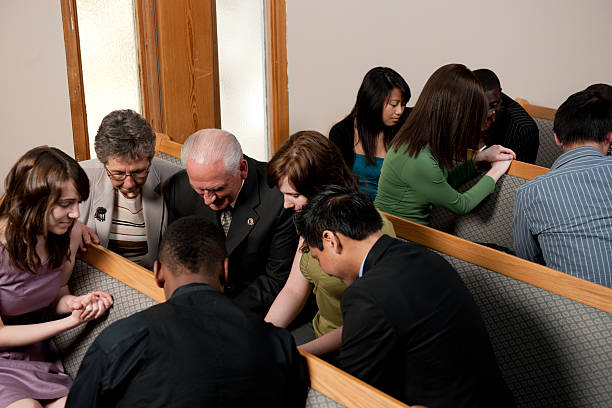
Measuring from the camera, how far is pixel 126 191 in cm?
227

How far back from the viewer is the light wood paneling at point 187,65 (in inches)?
140

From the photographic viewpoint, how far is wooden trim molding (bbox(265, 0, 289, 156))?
404cm

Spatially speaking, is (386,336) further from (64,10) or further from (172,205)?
(64,10)

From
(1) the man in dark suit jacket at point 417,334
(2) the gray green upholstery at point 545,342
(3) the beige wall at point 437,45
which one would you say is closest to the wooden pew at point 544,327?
(2) the gray green upholstery at point 545,342

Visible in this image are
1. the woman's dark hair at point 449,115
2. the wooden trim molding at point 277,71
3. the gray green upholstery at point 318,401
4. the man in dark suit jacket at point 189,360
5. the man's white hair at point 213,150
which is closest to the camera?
the man in dark suit jacket at point 189,360

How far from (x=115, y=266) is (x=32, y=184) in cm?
38

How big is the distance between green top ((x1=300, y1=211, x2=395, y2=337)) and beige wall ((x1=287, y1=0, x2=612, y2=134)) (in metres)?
2.49

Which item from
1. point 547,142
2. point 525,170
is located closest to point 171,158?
point 525,170

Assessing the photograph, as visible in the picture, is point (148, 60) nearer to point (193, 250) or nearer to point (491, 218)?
point (491, 218)

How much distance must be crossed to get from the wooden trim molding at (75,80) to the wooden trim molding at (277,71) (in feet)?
4.65

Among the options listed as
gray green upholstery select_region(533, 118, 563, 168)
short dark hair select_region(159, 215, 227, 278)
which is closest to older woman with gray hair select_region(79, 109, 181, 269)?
short dark hair select_region(159, 215, 227, 278)

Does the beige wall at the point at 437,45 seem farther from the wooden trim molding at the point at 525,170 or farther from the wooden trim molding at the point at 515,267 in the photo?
the wooden trim molding at the point at 515,267

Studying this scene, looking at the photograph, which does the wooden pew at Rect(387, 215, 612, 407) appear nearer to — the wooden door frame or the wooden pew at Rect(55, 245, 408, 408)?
the wooden pew at Rect(55, 245, 408, 408)

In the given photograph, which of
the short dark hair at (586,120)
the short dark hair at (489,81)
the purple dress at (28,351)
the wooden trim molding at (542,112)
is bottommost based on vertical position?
the purple dress at (28,351)
